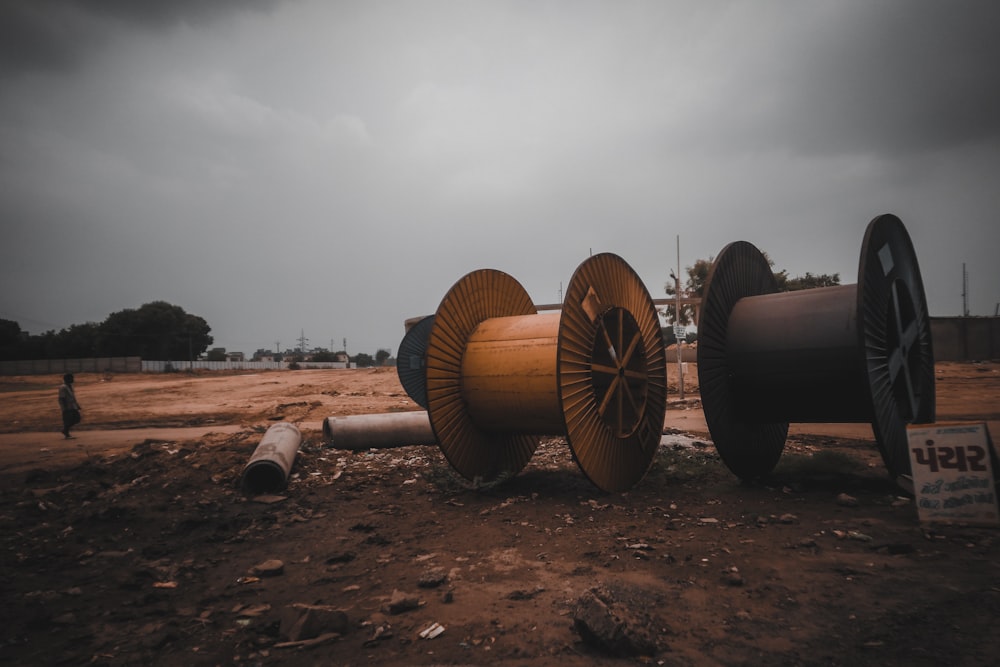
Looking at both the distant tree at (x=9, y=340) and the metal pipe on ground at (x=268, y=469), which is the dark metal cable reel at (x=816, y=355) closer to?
the metal pipe on ground at (x=268, y=469)

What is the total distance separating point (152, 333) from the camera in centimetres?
6225

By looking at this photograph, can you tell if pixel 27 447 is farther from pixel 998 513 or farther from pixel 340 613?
pixel 998 513

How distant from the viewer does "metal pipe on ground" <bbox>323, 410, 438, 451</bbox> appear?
10.2 metres

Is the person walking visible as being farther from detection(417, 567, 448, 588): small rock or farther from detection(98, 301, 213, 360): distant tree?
detection(98, 301, 213, 360): distant tree

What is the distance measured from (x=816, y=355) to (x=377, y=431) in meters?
7.59

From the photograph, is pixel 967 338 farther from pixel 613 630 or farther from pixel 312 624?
pixel 312 624

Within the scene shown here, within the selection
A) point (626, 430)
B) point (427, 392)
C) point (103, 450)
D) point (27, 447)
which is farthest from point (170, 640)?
point (27, 447)

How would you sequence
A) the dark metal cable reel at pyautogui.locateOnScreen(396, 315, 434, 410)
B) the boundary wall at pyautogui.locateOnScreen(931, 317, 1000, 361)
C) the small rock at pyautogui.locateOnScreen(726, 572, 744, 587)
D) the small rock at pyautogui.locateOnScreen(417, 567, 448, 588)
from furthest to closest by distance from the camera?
the boundary wall at pyautogui.locateOnScreen(931, 317, 1000, 361), the dark metal cable reel at pyautogui.locateOnScreen(396, 315, 434, 410), the small rock at pyautogui.locateOnScreen(417, 567, 448, 588), the small rock at pyautogui.locateOnScreen(726, 572, 744, 587)

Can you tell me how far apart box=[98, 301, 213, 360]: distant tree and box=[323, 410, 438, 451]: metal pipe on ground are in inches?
2431

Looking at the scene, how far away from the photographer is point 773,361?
20.9 feet

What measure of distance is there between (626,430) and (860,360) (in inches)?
112

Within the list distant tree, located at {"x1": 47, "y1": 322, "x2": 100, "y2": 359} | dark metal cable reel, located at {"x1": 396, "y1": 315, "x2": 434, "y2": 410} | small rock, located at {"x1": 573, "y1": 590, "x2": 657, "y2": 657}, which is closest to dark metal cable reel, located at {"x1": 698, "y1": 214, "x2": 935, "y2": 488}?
small rock, located at {"x1": 573, "y1": 590, "x2": 657, "y2": 657}

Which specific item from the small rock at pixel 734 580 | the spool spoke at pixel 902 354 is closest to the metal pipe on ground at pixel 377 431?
the small rock at pixel 734 580

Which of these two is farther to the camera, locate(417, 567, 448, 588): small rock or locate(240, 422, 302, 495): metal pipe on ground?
locate(240, 422, 302, 495): metal pipe on ground
